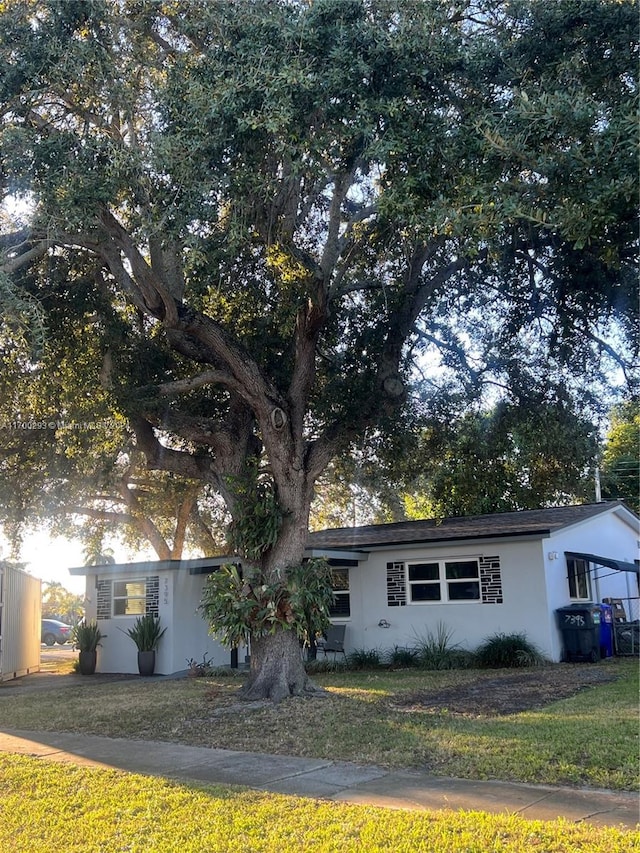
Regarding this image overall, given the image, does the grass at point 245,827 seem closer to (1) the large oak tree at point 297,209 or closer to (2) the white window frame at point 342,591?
(1) the large oak tree at point 297,209

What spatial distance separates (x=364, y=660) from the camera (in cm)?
1827

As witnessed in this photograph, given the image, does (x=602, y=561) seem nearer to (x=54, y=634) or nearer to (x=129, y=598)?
(x=129, y=598)

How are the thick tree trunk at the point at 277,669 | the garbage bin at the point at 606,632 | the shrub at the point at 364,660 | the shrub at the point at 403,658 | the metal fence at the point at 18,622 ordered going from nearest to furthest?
1. the thick tree trunk at the point at 277,669
2. the garbage bin at the point at 606,632
3. the shrub at the point at 403,658
4. the shrub at the point at 364,660
5. the metal fence at the point at 18,622

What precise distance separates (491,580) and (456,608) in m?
1.08

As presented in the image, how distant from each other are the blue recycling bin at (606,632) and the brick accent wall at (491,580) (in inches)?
87.6

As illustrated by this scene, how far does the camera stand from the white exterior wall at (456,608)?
1725 cm

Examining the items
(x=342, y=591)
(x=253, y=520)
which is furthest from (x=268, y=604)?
(x=342, y=591)

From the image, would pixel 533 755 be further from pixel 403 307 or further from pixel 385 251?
pixel 385 251

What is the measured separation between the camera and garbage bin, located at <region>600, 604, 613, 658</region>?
56.8ft

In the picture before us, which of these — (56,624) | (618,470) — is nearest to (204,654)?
(618,470)

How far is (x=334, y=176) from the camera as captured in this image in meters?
11.3

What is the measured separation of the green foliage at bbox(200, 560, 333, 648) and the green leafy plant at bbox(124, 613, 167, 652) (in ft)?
26.6

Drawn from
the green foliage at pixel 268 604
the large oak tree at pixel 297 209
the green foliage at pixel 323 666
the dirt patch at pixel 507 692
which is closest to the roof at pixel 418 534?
the green foliage at pixel 323 666

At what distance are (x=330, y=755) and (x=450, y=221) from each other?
599 centimetres
